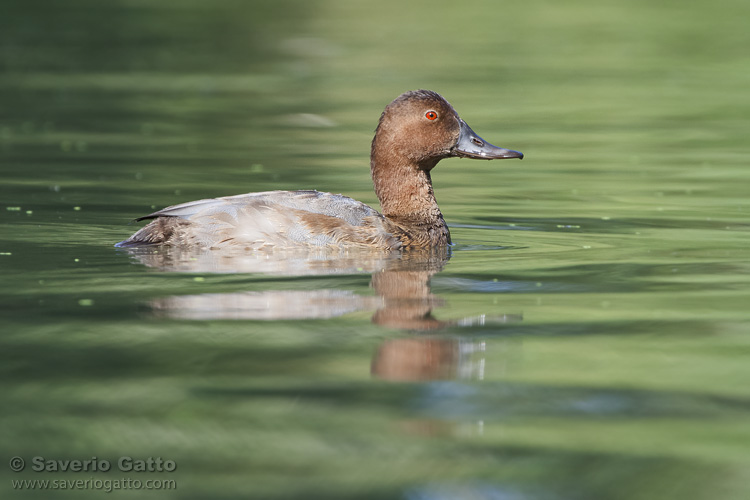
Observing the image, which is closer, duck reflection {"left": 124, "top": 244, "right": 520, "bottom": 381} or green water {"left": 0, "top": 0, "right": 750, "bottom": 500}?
green water {"left": 0, "top": 0, "right": 750, "bottom": 500}

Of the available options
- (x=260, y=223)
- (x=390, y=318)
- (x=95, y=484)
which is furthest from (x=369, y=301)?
(x=95, y=484)

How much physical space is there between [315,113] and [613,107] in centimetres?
436

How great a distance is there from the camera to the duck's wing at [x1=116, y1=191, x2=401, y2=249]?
28.4ft

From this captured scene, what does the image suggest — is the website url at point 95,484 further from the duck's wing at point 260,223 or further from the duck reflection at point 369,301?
the duck's wing at point 260,223

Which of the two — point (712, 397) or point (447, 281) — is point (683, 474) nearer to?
point (712, 397)

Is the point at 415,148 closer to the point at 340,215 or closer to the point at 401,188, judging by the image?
the point at 401,188

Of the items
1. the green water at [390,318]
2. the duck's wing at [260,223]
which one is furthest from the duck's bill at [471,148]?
the duck's wing at [260,223]

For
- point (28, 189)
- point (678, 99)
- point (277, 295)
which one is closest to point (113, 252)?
point (277, 295)

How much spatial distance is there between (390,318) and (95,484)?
2.54 m

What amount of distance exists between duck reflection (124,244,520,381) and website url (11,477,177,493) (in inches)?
57.4

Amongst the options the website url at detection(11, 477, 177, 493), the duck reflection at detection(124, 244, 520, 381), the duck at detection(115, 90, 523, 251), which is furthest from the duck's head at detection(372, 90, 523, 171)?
the website url at detection(11, 477, 177, 493)

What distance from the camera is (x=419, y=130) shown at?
9.74 meters

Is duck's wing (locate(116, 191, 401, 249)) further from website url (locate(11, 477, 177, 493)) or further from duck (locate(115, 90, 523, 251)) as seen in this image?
website url (locate(11, 477, 177, 493))

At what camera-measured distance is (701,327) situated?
21.8 feet
